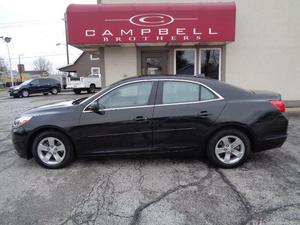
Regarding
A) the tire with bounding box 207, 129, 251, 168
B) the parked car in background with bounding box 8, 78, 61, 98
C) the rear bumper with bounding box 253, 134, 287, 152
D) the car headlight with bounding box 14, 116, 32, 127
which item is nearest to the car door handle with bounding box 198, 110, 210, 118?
the tire with bounding box 207, 129, 251, 168

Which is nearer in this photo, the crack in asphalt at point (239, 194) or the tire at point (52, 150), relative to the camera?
the crack in asphalt at point (239, 194)

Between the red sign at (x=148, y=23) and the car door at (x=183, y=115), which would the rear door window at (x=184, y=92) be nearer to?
the car door at (x=183, y=115)

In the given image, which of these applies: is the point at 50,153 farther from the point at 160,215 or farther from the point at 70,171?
the point at 160,215

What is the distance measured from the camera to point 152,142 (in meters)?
4.53

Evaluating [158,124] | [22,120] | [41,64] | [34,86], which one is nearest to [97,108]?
[158,124]

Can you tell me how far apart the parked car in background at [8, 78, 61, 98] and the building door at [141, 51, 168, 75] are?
1789cm

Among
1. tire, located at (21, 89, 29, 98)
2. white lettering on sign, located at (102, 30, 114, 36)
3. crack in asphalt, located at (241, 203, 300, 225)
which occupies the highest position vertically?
white lettering on sign, located at (102, 30, 114, 36)

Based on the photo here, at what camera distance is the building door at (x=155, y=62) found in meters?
10.3

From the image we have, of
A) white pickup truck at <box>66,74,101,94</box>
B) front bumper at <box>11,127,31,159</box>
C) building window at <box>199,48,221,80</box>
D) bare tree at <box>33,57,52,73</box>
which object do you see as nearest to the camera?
front bumper at <box>11,127,31,159</box>

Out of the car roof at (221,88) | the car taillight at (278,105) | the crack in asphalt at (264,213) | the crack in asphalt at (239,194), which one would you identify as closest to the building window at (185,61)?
the car roof at (221,88)

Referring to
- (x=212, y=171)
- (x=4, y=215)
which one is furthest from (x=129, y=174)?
(x=4, y=215)

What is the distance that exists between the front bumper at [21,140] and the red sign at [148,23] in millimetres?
4952

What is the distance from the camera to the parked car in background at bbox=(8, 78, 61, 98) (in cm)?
2402

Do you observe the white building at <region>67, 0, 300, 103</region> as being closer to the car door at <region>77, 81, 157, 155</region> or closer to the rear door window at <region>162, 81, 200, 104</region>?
the rear door window at <region>162, 81, 200, 104</region>
